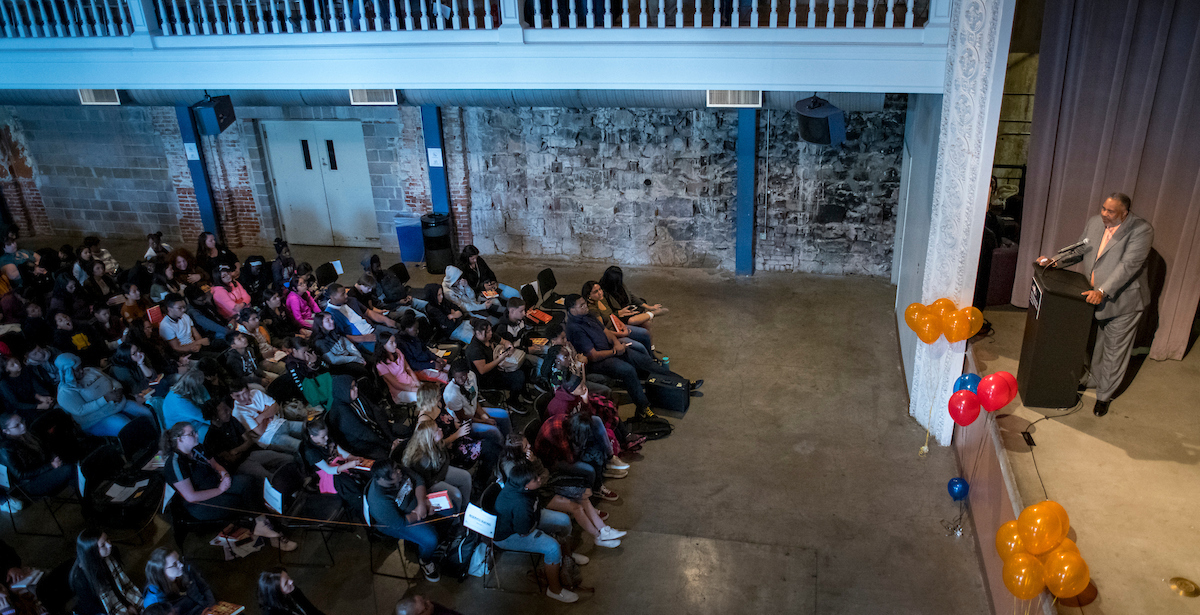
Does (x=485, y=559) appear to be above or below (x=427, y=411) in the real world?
below

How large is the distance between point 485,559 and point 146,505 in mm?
2567

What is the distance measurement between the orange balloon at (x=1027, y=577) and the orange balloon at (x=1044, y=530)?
0.24 feet

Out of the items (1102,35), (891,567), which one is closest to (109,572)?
→ (891,567)

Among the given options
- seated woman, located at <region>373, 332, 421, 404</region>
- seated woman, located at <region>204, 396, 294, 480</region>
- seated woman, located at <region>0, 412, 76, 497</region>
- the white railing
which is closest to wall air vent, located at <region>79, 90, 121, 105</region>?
the white railing

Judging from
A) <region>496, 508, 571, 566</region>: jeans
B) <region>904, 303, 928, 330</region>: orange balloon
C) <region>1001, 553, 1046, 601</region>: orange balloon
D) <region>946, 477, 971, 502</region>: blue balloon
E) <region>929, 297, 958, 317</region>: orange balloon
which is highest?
<region>929, 297, 958, 317</region>: orange balloon

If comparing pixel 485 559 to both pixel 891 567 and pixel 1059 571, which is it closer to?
pixel 891 567

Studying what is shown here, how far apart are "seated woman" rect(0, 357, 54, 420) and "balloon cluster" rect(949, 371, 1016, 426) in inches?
280

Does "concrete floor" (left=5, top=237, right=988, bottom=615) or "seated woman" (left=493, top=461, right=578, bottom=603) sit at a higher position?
"seated woman" (left=493, top=461, right=578, bottom=603)

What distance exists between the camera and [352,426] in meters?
5.96

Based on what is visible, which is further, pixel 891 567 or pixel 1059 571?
pixel 891 567

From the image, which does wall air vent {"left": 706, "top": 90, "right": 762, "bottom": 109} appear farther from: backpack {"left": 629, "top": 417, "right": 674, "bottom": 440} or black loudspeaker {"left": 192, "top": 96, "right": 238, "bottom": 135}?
black loudspeaker {"left": 192, "top": 96, "right": 238, "bottom": 135}

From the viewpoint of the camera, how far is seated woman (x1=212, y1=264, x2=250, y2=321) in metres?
8.49

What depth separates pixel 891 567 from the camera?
17.9ft

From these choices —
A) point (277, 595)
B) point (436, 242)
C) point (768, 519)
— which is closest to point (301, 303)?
point (436, 242)
